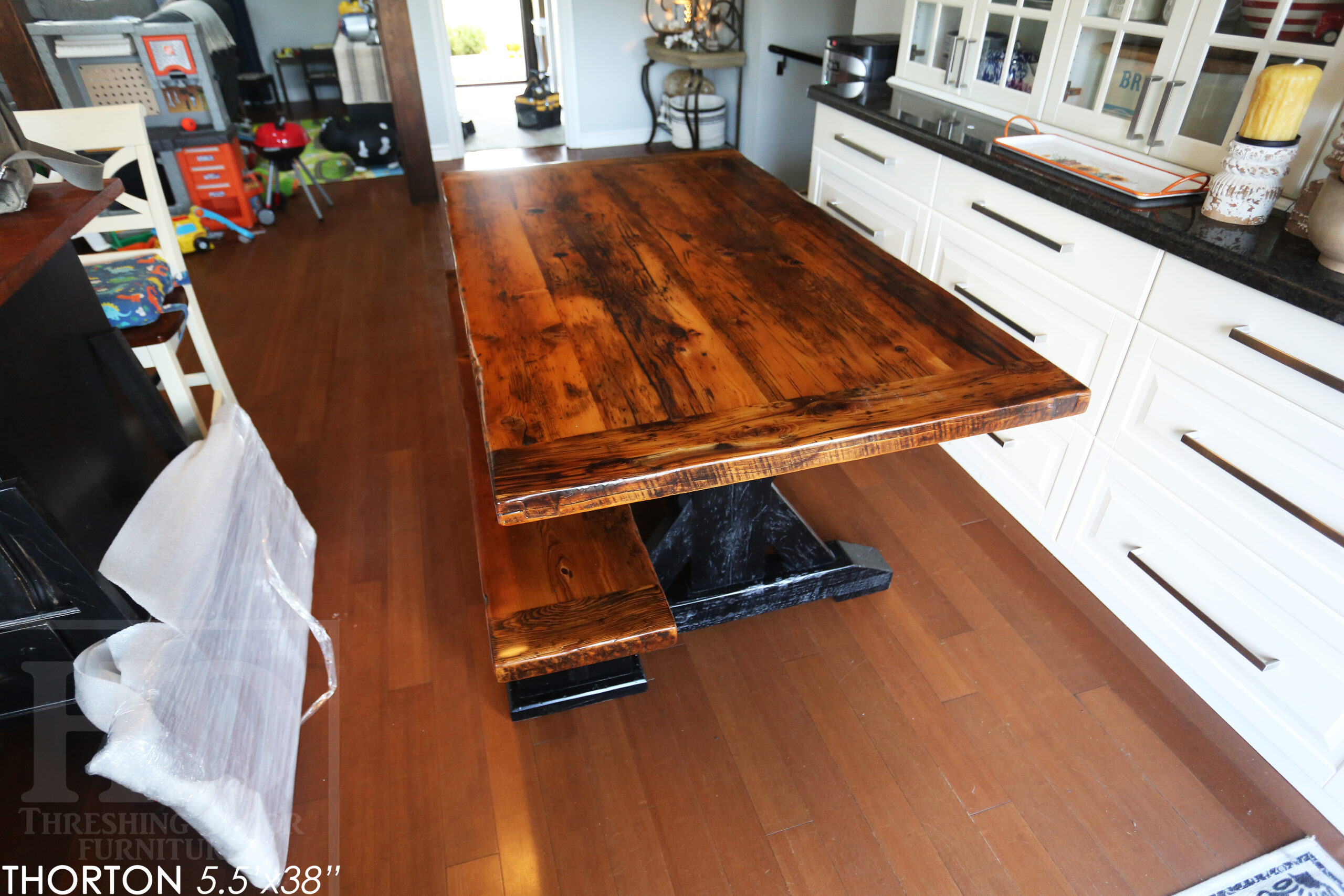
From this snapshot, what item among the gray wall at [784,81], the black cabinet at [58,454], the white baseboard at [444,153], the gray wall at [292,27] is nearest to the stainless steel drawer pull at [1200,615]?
the black cabinet at [58,454]

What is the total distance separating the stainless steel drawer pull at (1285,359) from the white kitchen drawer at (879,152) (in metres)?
0.97

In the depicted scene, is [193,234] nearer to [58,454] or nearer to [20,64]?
[20,64]

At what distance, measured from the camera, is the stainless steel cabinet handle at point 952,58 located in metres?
2.30

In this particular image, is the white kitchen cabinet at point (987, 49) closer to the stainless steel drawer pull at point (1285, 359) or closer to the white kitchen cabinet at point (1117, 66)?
the white kitchen cabinet at point (1117, 66)

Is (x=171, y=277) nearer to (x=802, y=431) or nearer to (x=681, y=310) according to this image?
(x=681, y=310)

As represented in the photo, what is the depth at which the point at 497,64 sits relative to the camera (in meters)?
8.43

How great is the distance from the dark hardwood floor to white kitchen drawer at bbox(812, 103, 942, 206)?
2.97 feet

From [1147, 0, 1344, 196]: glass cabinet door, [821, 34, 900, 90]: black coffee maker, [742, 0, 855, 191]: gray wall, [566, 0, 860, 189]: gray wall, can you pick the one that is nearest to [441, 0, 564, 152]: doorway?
[566, 0, 860, 189]: gray wall

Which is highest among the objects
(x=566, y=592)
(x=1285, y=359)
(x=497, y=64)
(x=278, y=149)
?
(x=1285, y=359)

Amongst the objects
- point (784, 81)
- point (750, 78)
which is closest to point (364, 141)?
point (750, 78)

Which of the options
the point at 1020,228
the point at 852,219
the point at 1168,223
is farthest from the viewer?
the point at 852,219

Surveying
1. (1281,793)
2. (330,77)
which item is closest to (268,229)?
(330,77)

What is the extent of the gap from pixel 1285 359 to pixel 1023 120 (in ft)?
3.72

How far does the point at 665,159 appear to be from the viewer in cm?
227
